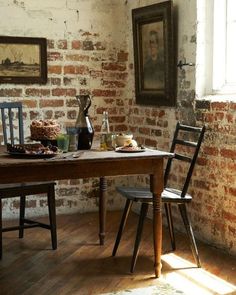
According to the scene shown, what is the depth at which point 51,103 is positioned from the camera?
5.01 metres

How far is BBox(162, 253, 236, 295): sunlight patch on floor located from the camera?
3.19 m

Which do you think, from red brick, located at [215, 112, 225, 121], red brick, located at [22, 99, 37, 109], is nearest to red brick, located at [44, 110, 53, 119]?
red brick, located at [22, 99, 37, 109]

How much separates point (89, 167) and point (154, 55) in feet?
5.97

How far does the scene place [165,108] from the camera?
4.62 meters

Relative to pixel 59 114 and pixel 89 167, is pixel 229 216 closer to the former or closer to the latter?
pixel 89 167

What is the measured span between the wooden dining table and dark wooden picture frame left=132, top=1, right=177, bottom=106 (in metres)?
1.28

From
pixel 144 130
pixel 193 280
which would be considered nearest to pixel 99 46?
pixel 144 130

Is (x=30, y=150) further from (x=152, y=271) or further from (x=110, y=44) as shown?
(x=110, y=44)

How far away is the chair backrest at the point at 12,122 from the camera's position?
4387 millimetres

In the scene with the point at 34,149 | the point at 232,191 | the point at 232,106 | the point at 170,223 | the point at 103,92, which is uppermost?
the point at 103,92

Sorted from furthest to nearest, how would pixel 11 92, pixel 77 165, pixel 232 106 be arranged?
pixel 11 92, pixel 232 106, pixel 77 165

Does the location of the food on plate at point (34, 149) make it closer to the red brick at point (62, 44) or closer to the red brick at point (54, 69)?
the red brick at point (54, 69)

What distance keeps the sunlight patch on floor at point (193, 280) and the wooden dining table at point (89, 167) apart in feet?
0.48

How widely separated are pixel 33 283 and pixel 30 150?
872mm
